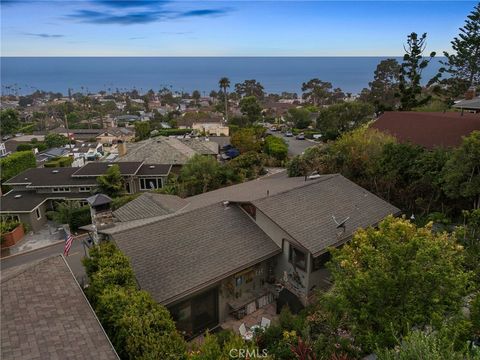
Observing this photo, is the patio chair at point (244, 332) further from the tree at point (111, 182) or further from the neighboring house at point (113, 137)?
the neighboring house at point (113, 137)

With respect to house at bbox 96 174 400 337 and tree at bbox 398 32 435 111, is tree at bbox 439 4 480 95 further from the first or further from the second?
house at bbox 96 174 400 337

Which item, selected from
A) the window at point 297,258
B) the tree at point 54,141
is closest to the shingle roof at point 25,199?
the window at point 297,258

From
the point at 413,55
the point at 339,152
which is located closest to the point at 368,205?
the point at 339,152

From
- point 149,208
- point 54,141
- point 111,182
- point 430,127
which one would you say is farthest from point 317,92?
point 149,208

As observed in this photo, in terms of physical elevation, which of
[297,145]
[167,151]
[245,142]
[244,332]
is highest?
[245,142]

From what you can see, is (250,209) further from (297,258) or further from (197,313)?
(197,313)

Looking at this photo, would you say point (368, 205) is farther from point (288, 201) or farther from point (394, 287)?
point (394, 287)
